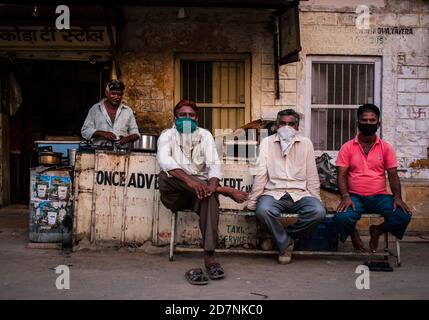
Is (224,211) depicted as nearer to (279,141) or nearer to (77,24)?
(279,141)

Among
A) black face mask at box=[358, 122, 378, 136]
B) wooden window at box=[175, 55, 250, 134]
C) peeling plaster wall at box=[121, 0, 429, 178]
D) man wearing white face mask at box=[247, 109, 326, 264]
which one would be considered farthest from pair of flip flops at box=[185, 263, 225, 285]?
wooden window at box=[175, 55, 250, 134]

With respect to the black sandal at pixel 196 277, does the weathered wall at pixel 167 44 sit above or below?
above

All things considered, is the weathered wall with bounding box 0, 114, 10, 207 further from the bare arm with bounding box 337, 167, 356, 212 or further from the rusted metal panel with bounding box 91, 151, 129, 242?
the bare arm with bounding box 337, 167, 356, 212

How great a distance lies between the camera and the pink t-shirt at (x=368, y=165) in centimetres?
595

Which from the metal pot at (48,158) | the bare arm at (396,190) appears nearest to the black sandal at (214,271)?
the bare arm at (396,190)

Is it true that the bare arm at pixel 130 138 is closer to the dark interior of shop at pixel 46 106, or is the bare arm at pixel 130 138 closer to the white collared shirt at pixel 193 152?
the white collared shirt at pixel 193 152

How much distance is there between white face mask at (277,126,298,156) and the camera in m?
5.89

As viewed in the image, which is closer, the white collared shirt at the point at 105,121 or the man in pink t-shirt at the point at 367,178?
the man in pink t-shirt at the point at 367,178

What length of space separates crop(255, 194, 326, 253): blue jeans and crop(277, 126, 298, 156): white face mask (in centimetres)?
53

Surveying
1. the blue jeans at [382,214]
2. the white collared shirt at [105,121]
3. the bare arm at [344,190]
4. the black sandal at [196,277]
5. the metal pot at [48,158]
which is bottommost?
the black sandal at [196,277]

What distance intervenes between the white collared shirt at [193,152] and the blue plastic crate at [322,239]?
4.54 ft

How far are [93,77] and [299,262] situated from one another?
527cm

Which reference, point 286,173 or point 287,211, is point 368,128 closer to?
point 286,173

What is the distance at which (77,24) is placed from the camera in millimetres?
7891
